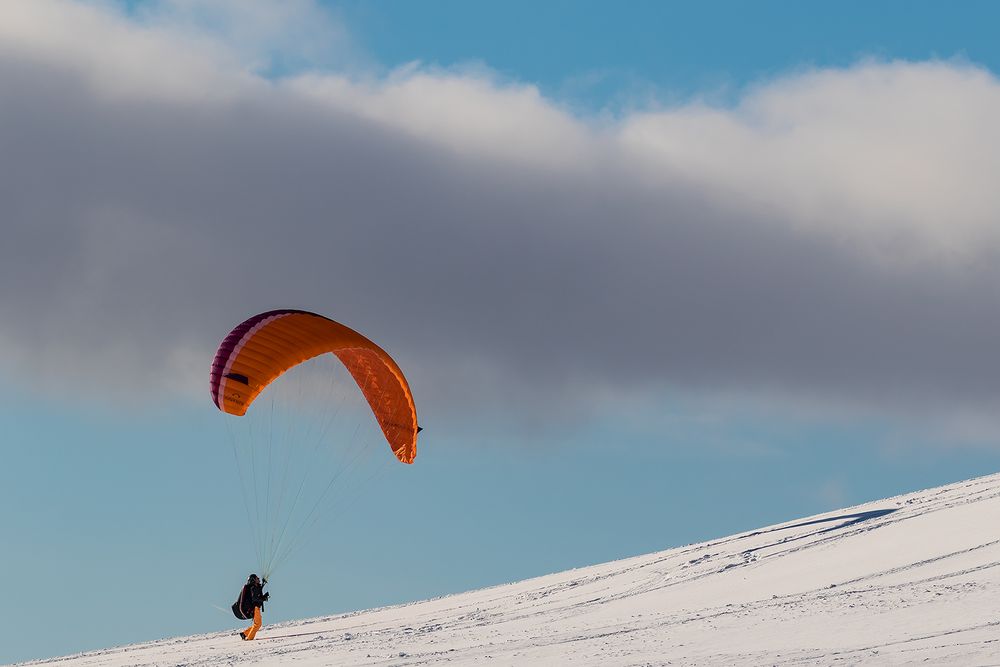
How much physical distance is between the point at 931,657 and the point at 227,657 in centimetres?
1266

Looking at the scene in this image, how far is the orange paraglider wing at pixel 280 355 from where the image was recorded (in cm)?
2672

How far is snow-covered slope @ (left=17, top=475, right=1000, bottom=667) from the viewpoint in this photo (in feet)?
77.2

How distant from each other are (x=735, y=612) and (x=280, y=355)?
381 inches

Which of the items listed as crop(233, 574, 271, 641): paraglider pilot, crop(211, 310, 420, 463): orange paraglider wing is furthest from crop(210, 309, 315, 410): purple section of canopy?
crop(233, 574, 271, 641): paraglider pilot

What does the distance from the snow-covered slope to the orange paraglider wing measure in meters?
4.46

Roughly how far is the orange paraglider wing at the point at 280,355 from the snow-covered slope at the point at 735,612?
14.6 ft

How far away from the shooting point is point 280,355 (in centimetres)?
2692

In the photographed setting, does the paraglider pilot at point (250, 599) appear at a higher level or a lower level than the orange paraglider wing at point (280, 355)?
lower

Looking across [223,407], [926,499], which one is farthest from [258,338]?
[926,499]

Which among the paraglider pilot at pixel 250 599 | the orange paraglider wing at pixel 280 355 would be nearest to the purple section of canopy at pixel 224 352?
the orange paraglider wing at pixel 280 355

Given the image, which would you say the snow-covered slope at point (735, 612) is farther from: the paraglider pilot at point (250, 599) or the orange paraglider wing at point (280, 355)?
the orange paraglider wing at point (280, 355)

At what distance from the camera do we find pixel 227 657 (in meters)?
27.0

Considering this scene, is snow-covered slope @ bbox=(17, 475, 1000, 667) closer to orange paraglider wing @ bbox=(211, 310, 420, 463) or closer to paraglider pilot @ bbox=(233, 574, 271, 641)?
paraglider pilot @ bbox=(233, 574, 271, 641)

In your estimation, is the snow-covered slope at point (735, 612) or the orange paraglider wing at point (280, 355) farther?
the orange paraglider wing at point (280, 355)
